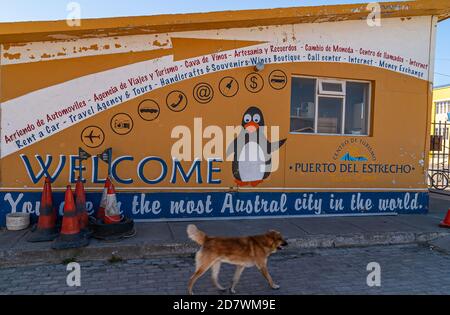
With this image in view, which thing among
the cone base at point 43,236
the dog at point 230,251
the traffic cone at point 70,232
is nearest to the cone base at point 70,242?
the traffic cone at point 70,232

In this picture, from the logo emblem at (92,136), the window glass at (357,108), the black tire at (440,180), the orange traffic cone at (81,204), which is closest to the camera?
the orange traffic cone at (81,204)

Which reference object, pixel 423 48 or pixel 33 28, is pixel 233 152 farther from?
pixel 423 48

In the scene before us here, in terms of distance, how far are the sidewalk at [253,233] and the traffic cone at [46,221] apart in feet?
0.66

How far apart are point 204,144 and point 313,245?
106 inches

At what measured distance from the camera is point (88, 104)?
6.05m

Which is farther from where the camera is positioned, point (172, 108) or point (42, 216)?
point (172, 108)

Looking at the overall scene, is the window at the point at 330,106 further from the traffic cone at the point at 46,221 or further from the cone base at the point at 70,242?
the traffic cone at the point at 46,221

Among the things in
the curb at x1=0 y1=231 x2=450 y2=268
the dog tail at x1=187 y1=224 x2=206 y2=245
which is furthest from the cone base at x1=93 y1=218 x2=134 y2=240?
the dog tail at x1=187 y1=224 x2=206 y2=245

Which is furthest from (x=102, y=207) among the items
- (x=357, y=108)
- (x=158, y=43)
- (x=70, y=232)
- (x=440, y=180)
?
(x=440, y=180)

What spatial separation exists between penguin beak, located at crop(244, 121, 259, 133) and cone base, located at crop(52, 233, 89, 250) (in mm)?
3508

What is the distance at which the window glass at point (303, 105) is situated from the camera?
283 inches

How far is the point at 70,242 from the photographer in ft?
16.2

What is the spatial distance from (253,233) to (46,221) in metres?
3.33
